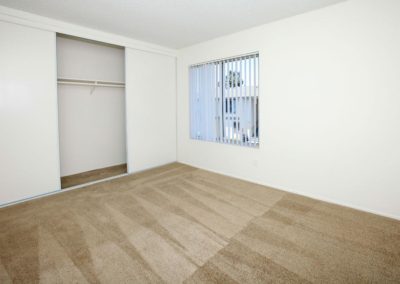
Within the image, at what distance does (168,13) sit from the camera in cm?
296

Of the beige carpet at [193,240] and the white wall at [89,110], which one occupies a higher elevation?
the white wall at [89,110]

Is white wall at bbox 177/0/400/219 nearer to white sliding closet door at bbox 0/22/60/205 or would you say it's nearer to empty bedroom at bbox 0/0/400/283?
empty bedroom at bbox 0/0/400/283

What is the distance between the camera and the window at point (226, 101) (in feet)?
12.0

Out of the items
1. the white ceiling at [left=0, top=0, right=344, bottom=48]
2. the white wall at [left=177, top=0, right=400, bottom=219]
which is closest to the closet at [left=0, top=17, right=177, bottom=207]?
the white ceiling at [left=0, top=0, right=344, bottom=48]

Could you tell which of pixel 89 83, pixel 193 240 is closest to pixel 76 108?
pixel 89 83

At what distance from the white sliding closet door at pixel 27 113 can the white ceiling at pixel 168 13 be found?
446mm

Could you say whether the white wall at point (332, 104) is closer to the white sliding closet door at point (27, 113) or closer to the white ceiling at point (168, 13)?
the white ceiling at point (168, 13)

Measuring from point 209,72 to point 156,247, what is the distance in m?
3.29

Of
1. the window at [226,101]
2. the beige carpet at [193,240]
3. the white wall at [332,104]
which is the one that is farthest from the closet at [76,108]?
the white wall at [332,104]

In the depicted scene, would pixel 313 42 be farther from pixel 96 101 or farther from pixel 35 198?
pixel 35 198

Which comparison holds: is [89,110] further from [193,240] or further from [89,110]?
[193,240]

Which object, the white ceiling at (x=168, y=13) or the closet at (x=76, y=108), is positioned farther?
the closet at (x=76, y=108)

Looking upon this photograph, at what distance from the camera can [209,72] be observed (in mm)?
4246

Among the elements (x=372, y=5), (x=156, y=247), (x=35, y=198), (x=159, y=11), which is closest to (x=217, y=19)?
(x=159, y=11)
